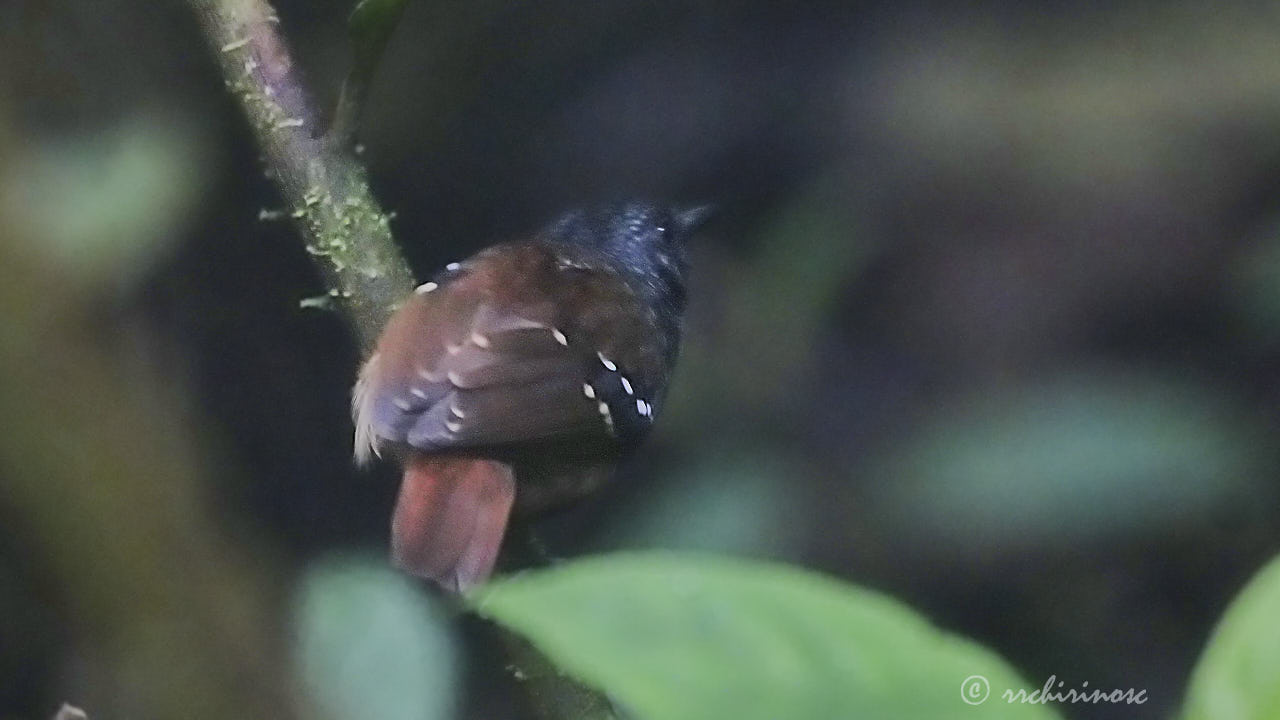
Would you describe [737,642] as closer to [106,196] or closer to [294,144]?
[294,144]

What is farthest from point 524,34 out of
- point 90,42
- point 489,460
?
point 489,460

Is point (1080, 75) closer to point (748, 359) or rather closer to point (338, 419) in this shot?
point (748, 359)

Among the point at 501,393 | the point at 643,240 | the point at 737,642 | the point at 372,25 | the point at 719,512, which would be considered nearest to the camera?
the point at 737,642

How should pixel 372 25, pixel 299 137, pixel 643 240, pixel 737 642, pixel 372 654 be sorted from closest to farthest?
pixel 737 642 → pixel 372 654 → pixel 372 25 → pixel 299 137 → pixel 643 240

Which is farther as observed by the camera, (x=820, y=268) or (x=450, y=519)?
(x=820, y=268)

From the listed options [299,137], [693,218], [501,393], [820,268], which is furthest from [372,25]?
[820,268]

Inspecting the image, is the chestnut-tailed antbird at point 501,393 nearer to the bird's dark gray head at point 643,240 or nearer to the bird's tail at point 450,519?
the bird's tail at point 450,519
